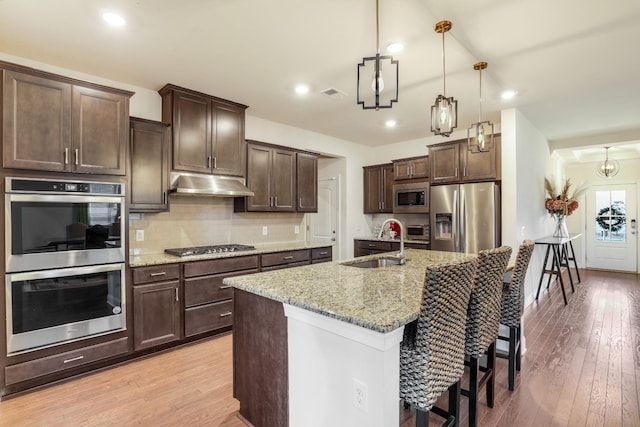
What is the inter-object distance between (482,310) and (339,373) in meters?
0.92

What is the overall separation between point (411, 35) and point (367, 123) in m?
2.25

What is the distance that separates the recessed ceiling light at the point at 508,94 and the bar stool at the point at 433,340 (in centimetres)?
281

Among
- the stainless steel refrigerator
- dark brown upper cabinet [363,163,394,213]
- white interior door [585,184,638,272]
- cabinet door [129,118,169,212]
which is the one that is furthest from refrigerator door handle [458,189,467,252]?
white interior door [585,184,638,272]

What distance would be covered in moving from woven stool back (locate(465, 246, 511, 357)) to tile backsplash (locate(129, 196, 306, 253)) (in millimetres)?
3077

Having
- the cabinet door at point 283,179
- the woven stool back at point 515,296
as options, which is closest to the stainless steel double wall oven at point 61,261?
the cabinet door at point 283,179

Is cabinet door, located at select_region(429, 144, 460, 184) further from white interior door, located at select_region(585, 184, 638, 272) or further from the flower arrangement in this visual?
white interior door, located at select_region(585, 184, 638, 272)

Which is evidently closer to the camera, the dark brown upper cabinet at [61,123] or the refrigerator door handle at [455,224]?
the dark brown upper cabinet at [61,123]

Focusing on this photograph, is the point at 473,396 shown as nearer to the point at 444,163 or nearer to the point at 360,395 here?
the point at 360,395

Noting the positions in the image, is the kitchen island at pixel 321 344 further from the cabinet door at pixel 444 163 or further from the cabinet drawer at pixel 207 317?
the cabinet door at pixel 444 163

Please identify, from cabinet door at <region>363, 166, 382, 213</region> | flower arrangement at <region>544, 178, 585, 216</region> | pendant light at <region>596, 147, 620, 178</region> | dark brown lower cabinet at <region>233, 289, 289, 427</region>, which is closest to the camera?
dark brown lower cabinet at <region>233, 289, 289, 427</region>

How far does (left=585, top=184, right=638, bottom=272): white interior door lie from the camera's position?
6.86m

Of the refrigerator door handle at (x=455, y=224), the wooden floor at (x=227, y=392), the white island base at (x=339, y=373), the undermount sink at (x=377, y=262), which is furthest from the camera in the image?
the refrigerator door handle at (x=455, y=224)

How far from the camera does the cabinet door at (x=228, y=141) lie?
3.61m

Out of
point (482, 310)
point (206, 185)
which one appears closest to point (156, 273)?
point (206, 185)
